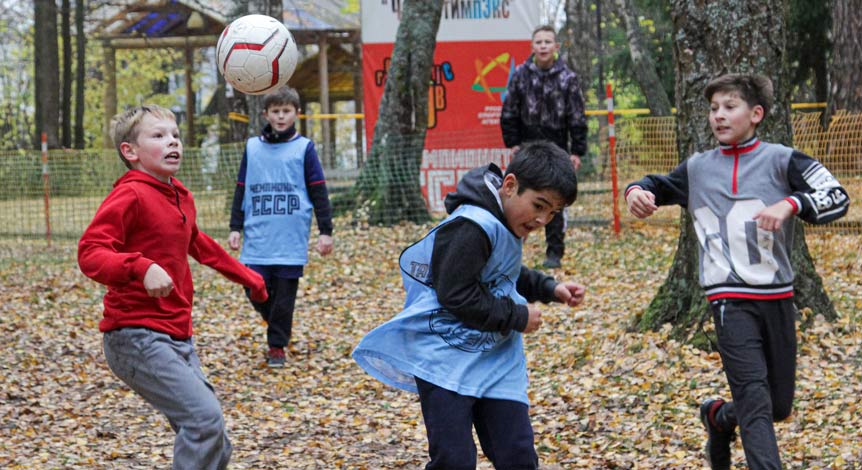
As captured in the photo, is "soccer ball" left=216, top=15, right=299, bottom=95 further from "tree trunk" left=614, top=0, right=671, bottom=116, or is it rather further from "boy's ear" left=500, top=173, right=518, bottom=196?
"tree trunk" left=614, top=0, right=671, bottom=116

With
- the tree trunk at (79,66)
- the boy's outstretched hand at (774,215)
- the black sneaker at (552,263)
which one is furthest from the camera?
the tree trunk at (79,66)

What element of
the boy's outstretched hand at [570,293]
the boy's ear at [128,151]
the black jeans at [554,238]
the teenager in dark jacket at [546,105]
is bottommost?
the black jeans at [554,238]

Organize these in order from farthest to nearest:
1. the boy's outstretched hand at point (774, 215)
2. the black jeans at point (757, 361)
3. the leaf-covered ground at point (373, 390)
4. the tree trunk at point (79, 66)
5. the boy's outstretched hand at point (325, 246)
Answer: the tree trunk at point (79, 66), the boy's outstretched hand at point (325, 246), the leaf-covered ground at point (373, 390), the black jeans at point (757, 361), the boy's outstretched hand at point (774, 215)

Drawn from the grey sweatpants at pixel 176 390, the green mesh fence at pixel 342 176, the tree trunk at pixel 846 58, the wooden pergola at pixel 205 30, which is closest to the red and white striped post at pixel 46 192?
the green mesh fence at pixel 342 176

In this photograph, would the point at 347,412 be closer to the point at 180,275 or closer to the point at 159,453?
the point at 159,453

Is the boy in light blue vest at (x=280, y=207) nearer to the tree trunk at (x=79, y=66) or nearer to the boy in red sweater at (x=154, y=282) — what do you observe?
the boy in red sweater at (x=154, y=282)

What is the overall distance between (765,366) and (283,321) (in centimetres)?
456

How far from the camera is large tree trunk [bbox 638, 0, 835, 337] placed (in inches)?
267

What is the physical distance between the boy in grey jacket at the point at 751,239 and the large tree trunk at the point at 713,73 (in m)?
2.08

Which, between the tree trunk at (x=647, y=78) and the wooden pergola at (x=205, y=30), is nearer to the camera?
the tree trunk at (x=647, y=78)

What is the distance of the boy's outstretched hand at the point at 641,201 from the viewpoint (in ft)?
15.1

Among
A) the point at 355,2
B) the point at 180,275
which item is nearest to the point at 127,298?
the point at 180,275

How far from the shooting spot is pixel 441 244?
390cm

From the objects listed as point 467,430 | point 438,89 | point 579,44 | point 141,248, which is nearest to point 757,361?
point 467,430
